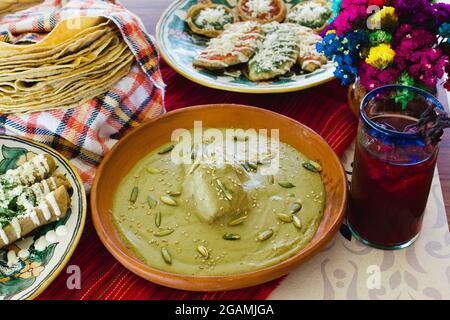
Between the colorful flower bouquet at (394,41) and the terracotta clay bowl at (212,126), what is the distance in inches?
8.1

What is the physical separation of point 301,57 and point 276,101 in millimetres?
159

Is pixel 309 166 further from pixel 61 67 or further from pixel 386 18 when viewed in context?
pixel 61 67

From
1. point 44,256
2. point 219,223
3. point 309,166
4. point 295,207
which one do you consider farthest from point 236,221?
point 44,256

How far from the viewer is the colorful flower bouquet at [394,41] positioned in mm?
1180

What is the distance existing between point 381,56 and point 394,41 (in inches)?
2.3

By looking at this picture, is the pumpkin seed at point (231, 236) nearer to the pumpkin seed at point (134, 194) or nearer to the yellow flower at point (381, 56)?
the pumpkin seed at point (134, 194)

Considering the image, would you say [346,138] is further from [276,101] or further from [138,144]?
[138,144]

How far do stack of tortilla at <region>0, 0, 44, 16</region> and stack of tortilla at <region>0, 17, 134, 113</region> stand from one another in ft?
0.62

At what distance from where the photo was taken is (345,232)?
124 centimetres

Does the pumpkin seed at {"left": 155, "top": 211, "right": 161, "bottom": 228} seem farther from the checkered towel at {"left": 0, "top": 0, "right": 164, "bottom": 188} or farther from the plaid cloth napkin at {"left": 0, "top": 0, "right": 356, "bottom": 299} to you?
the checkered towel at {"left": 0, "top": 0, "right": 164, "bottom": 188}

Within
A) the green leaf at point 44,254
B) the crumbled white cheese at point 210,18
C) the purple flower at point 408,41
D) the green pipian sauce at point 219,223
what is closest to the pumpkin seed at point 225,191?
the green pipian sauce at point 219,223

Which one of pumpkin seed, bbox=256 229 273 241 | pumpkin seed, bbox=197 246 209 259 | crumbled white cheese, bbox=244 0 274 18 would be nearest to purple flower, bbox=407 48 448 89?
pumpkin seed, bbox=256 229 273 241

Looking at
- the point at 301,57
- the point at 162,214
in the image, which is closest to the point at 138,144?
the point at 162,214

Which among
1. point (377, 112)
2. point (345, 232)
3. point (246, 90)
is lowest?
point (345, 232)
